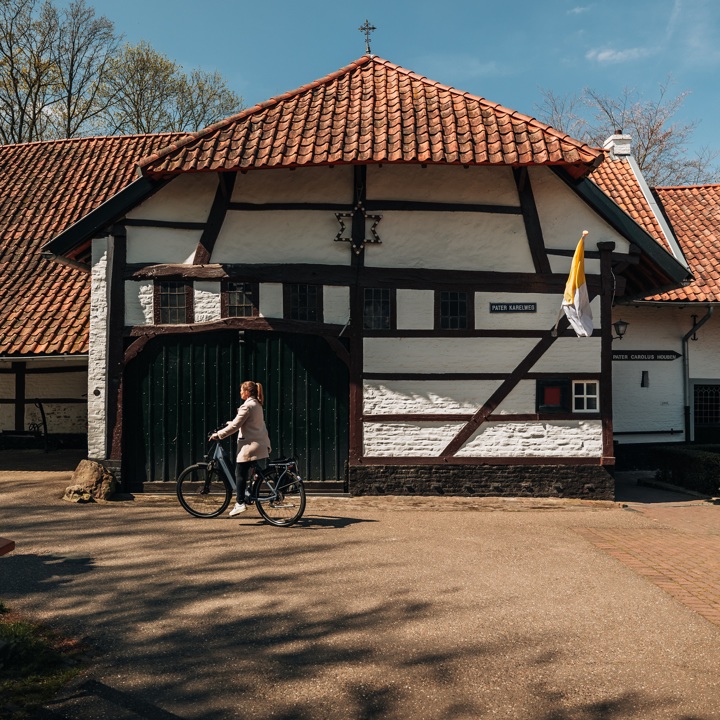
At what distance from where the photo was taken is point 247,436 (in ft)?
28.1

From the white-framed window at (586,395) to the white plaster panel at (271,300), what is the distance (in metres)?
4.35

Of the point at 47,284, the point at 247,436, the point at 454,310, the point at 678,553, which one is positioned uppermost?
the point at 47,284

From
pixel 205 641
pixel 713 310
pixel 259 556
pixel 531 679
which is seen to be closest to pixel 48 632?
pixel 205 641

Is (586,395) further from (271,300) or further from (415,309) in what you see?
(271,300)

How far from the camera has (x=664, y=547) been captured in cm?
793

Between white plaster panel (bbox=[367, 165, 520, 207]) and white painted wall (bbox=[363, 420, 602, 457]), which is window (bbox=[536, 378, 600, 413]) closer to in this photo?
white painted wall (bbox=[363, 420, 602, 457])

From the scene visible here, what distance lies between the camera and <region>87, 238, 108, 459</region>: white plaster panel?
10344 millimetres

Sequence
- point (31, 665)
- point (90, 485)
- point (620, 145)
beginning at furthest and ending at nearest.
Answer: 1. point (620, 145)
2. point (90, 485)
3. point (31, 665)

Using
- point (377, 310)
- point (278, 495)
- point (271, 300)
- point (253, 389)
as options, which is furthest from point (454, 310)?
point (278, 495)

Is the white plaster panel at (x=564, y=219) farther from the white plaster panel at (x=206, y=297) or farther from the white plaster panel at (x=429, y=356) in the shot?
the white plaster panel at (x=206, y=297)

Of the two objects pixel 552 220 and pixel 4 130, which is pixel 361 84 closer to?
pixel 552 220

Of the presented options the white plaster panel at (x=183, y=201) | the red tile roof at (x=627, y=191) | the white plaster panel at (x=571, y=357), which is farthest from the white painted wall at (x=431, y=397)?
the red tile roof at (x=627, y=191)

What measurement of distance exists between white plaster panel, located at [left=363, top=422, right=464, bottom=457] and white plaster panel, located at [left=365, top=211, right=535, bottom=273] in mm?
2254

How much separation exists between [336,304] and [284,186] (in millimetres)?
1812
